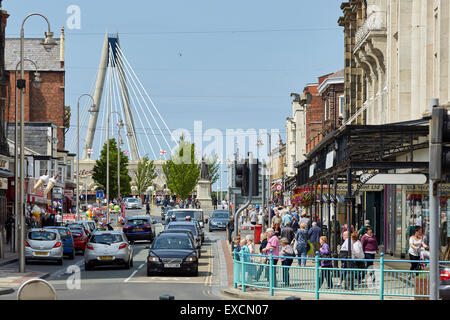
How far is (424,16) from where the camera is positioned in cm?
3042

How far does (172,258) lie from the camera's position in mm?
28203


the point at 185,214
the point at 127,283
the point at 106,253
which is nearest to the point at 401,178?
the point at 127,283

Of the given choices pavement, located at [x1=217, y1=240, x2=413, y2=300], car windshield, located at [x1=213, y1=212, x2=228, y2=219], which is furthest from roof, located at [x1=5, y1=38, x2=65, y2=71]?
pavement, located at [x1=217, y1=240, x2=413, y2=300]

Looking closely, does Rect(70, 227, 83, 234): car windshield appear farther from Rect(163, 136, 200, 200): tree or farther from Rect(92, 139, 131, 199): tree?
Rect(163, 136, 200, 200): tree

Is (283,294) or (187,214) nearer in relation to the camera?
(283,294)

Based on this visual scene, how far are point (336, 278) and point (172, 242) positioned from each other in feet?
33.4

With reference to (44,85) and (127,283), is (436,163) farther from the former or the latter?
(44,85)

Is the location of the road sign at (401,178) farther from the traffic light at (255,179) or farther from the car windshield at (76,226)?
the car windshield at (76,226)

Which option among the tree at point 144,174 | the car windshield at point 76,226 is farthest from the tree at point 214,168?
the car windshield at point 76,226

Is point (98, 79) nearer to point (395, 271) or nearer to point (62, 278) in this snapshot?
point (62, 278)

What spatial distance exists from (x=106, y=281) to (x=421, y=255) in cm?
897

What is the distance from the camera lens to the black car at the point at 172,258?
91.9 feet

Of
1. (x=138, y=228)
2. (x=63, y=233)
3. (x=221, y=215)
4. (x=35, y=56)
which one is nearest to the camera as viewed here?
(x=63, y=233)
